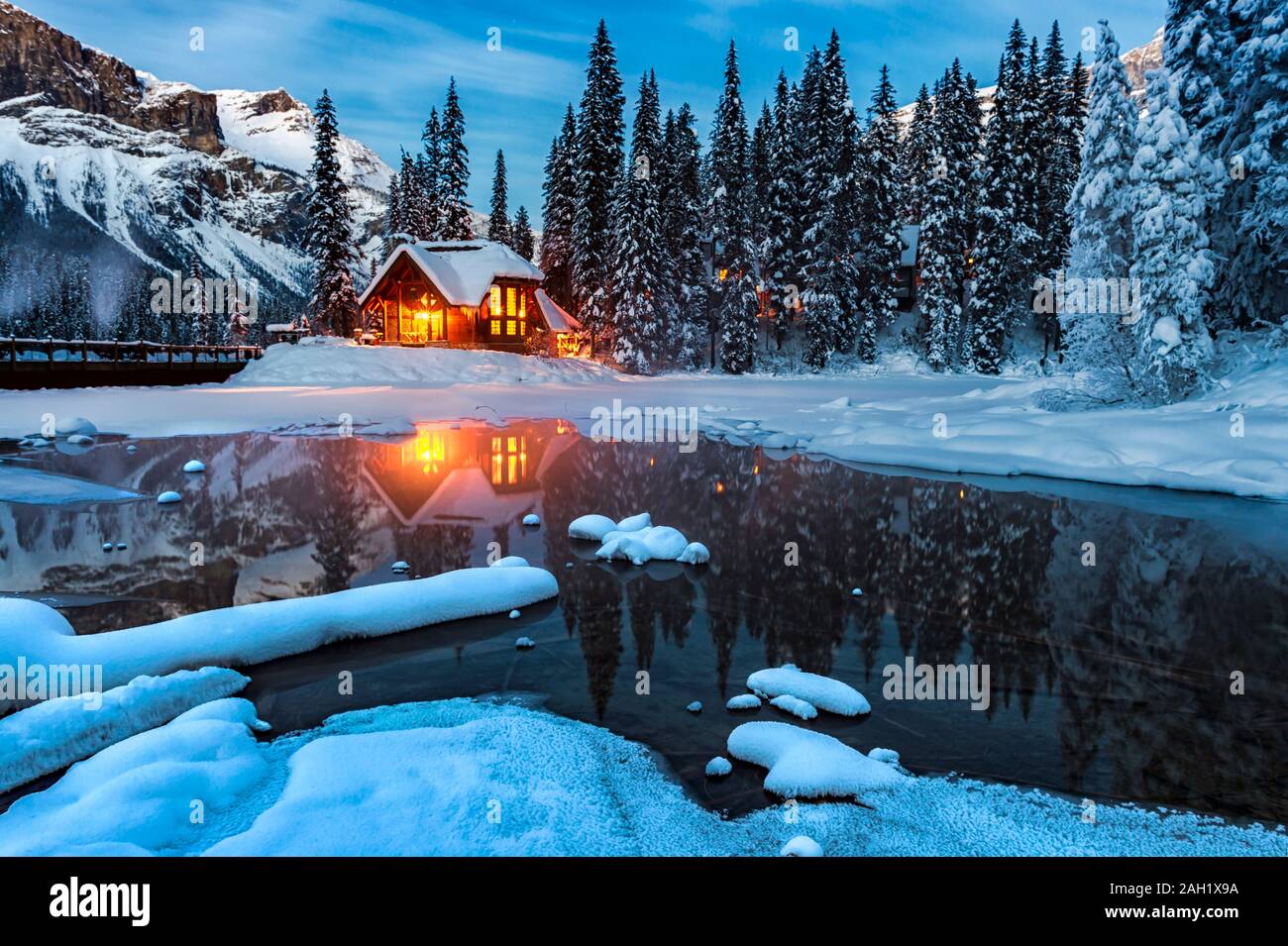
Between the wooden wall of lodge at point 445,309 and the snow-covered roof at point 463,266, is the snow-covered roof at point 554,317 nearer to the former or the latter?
the wooden wall of lodge at point 445,309

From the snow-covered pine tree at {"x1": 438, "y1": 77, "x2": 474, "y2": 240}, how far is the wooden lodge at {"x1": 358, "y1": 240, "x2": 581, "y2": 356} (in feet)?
26.6

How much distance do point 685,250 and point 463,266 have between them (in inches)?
620

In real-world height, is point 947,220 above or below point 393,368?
above

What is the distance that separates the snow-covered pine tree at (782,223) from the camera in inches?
2005

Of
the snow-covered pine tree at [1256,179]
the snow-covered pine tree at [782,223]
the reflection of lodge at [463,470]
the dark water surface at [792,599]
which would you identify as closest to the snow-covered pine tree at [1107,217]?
the snow-covered pine tree at [1256,179]

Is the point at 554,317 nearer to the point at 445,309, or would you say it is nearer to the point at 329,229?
the point at 445,309

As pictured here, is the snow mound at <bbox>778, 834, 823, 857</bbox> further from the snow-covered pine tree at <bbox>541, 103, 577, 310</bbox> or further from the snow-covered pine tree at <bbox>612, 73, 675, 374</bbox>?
the snow-covered pine tree at <bbox>541, 103, 577, 310</bbox>

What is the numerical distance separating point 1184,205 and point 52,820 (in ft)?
88.4

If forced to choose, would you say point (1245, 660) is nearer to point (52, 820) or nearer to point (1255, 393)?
point (52, 820)

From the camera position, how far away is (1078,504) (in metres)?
13.8

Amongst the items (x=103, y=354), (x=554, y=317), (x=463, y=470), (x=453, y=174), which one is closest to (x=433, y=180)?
(x=453, y=174)

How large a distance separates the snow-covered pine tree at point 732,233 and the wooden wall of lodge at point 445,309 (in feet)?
44.1

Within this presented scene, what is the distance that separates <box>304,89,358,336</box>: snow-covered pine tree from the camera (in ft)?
154

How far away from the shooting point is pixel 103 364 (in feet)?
98.8
